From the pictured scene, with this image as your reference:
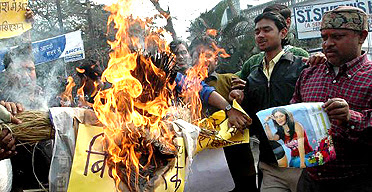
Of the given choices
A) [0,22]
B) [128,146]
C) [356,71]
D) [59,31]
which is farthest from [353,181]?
[59,31]

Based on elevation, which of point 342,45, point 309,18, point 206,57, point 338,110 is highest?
point 309,18

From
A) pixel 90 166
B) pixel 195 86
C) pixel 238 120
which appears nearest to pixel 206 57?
pixel 195 86

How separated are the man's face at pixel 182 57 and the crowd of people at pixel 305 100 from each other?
858 millimetres

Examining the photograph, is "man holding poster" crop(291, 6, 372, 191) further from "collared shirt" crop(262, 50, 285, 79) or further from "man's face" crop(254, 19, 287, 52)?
"man's face" crop(254, 19, 287, 52)

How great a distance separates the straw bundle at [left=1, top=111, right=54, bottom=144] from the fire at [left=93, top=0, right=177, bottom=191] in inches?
13.7

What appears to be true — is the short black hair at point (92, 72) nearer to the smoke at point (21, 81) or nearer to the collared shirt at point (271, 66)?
the smoke at point (21, 81)

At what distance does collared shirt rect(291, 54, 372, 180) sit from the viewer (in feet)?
10.8

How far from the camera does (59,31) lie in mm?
21312

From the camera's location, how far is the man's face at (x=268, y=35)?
4.55 m

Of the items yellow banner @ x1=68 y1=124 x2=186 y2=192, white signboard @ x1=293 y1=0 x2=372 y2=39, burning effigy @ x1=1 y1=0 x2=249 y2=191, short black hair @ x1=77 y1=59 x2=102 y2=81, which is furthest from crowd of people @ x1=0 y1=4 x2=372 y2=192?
white signboard @ x1=293 y1=0 x2=372 y2=39

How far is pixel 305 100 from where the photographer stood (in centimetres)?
373

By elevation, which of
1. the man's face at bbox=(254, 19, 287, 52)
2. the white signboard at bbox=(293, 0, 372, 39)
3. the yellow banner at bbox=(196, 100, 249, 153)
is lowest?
the yellow banner at bbox=(196, 100, 249, 153)

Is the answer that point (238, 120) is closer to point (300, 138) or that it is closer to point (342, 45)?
point (300, 138)

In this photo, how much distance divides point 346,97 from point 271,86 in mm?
1068
